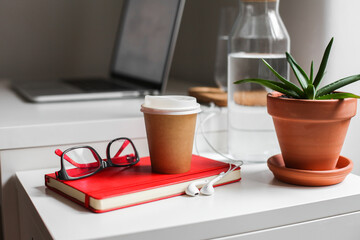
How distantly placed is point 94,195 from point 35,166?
0.88 feet

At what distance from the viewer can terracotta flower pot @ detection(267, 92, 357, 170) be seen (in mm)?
728

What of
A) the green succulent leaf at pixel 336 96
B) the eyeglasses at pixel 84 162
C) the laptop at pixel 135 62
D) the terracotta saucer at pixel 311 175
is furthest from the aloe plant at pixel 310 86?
the laptop at pixel 135 62

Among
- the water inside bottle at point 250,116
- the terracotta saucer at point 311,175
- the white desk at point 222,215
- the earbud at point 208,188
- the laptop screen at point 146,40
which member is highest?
the laptop screen at point 146,40

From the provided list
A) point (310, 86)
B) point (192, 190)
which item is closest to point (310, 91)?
point (310, 86)

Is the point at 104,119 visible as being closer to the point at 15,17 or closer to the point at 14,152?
the point at 14,152

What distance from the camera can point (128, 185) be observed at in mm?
707

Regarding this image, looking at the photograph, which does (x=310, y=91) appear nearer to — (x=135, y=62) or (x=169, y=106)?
(x=169, y=106)

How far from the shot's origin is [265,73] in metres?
0.93

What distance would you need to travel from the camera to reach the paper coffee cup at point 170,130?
0.74 metres

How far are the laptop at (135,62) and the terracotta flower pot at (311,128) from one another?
0.49m

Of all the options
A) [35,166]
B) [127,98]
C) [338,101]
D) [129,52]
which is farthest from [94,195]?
[129,52]

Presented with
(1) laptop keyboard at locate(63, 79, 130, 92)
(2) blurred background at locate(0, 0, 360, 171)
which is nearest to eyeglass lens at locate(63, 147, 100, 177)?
(1) laptop keyboard at locate(63, 79, 130, 92)

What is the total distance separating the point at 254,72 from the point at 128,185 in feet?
1.16

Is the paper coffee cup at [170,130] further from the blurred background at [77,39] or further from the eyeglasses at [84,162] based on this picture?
the blurred background at [77,39]
